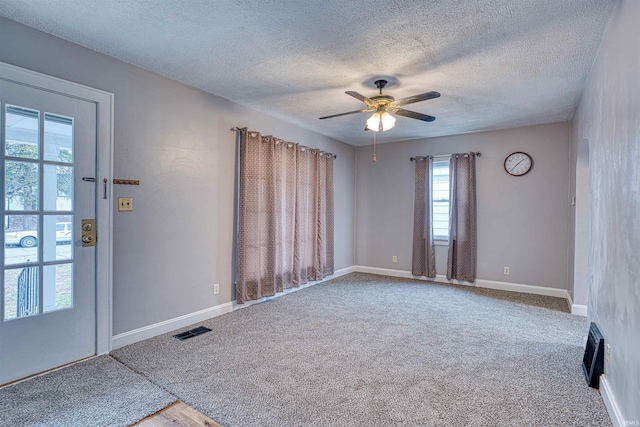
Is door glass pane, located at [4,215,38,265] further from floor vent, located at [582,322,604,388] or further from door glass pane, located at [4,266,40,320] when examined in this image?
floor vent, located at [582,322,604,388]

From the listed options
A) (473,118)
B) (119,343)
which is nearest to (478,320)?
(473,118)

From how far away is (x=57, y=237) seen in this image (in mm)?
2504

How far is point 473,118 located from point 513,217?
5.46 feet

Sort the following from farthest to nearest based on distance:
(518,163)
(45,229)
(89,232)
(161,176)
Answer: (518,163) < (161,176) < (89,232) < (45,229)

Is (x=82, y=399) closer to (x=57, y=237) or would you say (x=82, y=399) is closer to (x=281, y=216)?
(x=57, y=237)

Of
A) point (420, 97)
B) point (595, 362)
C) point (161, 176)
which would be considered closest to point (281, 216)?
point (161, 176)

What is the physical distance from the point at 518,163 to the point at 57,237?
552cm

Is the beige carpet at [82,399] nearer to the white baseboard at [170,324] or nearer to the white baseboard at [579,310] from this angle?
the white baseboard at [170,324]

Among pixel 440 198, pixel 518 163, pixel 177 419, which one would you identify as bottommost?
pixel 177 419

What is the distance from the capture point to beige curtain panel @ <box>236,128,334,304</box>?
399 centimetres

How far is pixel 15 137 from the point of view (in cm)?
229

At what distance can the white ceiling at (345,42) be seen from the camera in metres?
2.08

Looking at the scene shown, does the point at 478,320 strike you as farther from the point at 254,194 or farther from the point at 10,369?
the point at 10,369

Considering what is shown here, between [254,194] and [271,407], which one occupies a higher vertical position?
[254,194]
